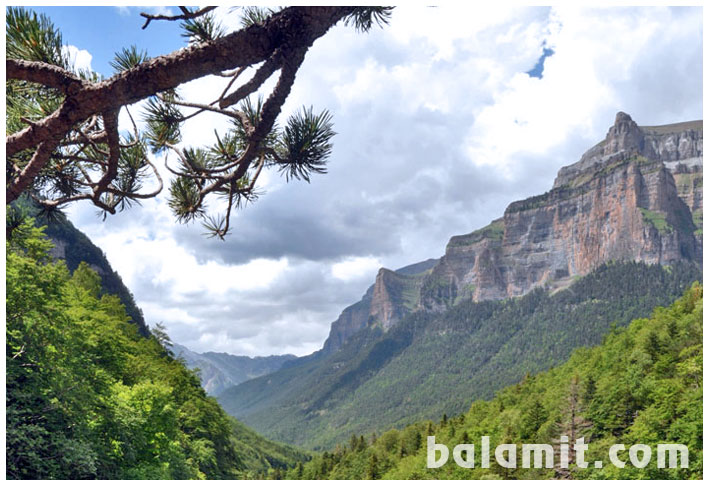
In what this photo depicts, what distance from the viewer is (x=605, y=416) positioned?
111 ft

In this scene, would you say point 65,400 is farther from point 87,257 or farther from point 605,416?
point 87,257

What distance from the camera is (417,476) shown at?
33500mm

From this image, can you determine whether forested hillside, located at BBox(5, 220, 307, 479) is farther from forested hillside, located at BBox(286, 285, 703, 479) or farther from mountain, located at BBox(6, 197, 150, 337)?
mountain, located at BBox(6, 197, 150, 337)

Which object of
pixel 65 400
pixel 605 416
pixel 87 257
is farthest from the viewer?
pixel 87 257

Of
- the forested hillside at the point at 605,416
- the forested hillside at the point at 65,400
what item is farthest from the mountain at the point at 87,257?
the forested hillside at the point at 65,400

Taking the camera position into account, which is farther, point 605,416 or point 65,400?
point 605,416

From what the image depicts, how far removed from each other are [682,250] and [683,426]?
692ft

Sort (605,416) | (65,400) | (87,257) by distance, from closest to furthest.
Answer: (65,400)
(605,416)
(87,257)

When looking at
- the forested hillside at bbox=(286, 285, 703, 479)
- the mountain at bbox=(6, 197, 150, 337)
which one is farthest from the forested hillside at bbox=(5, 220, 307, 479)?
the mountain at bbox=(6, 197, 150, 337)

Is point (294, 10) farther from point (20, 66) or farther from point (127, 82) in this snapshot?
point (20, 66)

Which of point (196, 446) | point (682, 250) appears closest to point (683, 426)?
point (196, 446)

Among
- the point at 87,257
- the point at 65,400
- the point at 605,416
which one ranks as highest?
the point at 87,257

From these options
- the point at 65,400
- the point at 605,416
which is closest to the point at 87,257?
the point at 605,416

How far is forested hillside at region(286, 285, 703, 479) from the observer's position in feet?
72.9
